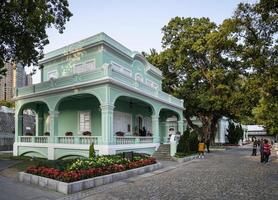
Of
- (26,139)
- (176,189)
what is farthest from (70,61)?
(176,189)

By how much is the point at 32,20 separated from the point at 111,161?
8.96 metres

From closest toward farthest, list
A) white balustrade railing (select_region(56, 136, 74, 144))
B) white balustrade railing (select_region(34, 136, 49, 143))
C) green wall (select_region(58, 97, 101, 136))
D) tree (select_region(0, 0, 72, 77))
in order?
1. tree (select_region(0, 0, 72, 77))
2. white balustrade railing (select_region(56, 136, 74, 144))
3. white balustrade railing (select_region(34, 136, 49, 143))
4. green wall (select_region(58, 97, 101, 136))

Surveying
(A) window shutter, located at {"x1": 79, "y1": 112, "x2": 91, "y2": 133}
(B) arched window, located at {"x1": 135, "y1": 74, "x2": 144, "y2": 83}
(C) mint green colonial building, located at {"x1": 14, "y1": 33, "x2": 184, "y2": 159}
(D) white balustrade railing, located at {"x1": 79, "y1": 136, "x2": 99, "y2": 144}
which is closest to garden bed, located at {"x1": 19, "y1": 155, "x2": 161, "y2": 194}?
(D) white balustrade railing, located at {"x1": 79, "y1": 136, "x2": 99, "y2": 144}

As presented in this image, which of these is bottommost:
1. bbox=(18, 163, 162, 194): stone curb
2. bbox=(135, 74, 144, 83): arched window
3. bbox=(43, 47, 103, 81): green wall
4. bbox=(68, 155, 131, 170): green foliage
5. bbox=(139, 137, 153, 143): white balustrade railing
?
bbox=(18, 163, 162, 194): stone curb

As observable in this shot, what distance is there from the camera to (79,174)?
11.9 m

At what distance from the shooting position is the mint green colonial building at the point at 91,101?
19.1m

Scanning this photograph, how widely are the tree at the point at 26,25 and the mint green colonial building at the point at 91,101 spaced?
2.98 m

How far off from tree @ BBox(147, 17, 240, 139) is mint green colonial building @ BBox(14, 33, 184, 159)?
9.52 meters

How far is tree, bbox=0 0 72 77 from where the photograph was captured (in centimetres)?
1638

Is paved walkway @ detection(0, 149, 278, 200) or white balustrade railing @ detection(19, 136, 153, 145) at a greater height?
white balustrade railing @ detection(19, 136, 153, 145)

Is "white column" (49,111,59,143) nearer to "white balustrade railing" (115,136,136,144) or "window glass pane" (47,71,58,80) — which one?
"white balustrade railing" (115,136,136,144)

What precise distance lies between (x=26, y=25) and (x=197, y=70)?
25.6 metres

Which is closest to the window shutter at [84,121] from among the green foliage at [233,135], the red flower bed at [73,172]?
the red flower bed at [73,172]

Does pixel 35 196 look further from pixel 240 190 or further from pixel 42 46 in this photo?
pixel 42 46
